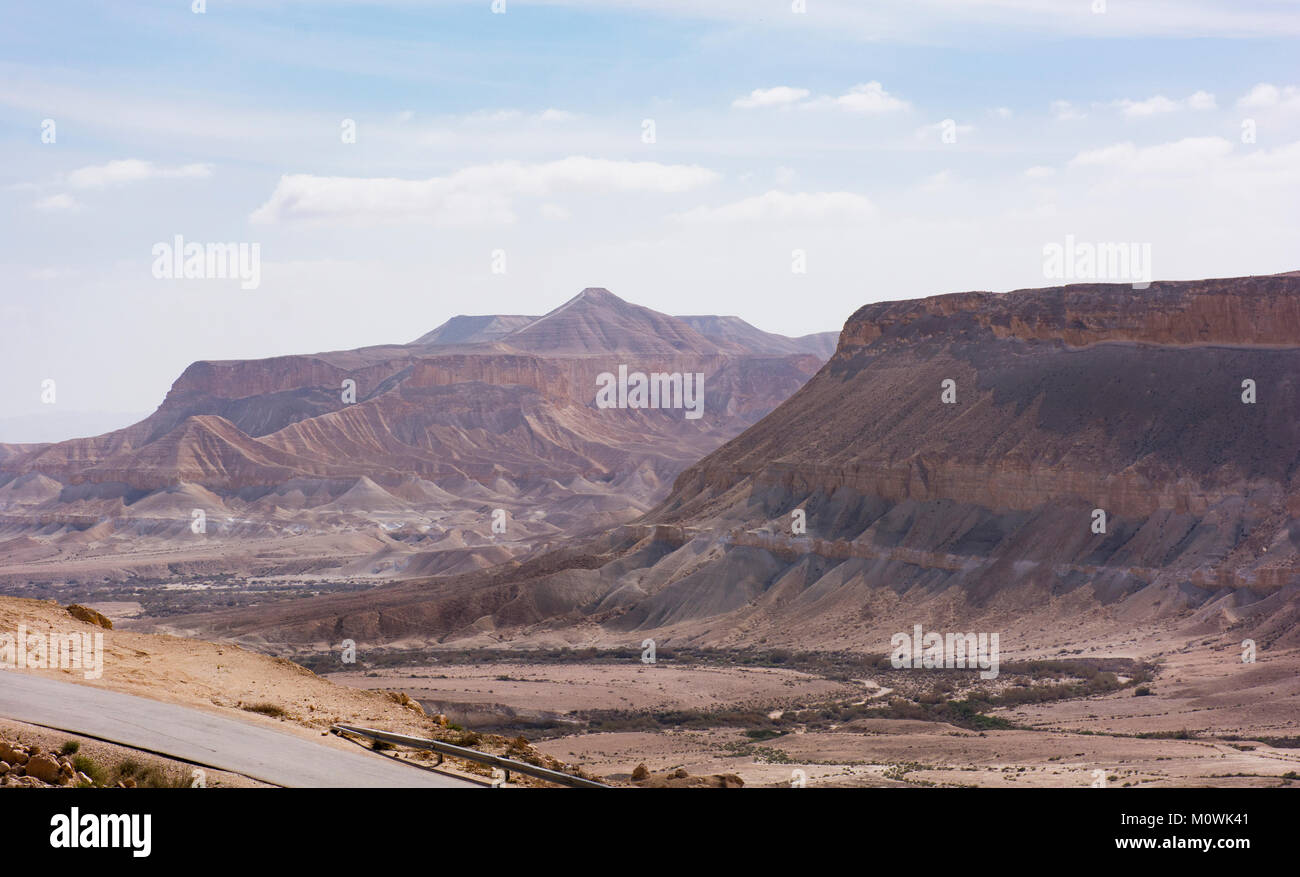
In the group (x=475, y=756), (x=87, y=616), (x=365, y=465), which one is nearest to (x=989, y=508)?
(x=87, y=616)

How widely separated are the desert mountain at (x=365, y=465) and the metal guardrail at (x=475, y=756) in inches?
3416

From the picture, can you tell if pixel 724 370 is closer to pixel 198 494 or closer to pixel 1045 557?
pixel 198 494

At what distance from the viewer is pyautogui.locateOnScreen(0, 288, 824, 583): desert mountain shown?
124625 millimetres

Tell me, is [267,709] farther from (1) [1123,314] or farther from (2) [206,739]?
(1) [1123,314]

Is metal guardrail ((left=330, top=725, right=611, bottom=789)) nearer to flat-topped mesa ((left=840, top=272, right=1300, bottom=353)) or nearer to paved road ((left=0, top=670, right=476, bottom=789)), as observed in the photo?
paved road ((left=0, top=670, right=476, bottom=789))

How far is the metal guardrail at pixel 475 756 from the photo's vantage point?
13773 millimetres

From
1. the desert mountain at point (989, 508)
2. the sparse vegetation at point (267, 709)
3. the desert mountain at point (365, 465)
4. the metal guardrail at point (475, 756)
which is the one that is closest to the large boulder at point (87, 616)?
the sparse vegetation at point (267, 709)

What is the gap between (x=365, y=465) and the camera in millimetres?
159750

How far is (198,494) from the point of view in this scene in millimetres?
148125

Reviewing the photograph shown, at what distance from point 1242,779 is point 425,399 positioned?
15671 centimetres

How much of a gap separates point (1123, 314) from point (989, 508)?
40.4 feet

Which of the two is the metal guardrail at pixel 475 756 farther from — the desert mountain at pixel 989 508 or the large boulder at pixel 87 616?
the desert mountain at pixel 989 508
